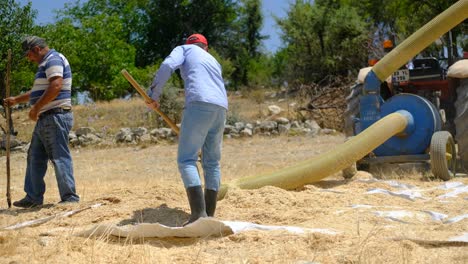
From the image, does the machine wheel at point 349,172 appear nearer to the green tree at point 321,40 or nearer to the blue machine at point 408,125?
the blue machine at point 408,125

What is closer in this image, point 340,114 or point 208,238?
point 208,238

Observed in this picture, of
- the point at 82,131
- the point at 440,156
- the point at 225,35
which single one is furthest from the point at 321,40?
the point at 440,156

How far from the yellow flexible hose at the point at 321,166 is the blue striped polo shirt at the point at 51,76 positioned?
1782 mm

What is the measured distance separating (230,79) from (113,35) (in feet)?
A: 26.6

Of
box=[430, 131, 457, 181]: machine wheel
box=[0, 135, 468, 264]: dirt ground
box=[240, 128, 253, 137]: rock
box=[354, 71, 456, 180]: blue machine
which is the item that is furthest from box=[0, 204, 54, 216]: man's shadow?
box=[240, 128, 253, 137]: rock

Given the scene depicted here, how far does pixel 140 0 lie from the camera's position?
44.2 m

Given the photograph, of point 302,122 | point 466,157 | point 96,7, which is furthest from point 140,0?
point 466,157

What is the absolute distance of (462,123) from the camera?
25.6 ft

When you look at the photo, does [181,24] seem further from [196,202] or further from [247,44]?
[196,202]

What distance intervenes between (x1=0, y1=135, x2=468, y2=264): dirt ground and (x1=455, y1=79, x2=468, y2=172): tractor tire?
1.83 ft

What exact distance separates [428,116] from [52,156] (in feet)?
14.0

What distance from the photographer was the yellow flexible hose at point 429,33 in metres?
7.27

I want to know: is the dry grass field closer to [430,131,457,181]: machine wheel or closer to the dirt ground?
the dirt ground

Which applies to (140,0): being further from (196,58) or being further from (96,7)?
(196,58)
